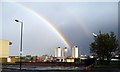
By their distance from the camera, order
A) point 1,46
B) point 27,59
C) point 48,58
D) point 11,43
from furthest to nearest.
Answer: point 27,59 < point 48,58 < point 1,46 < point 11,43

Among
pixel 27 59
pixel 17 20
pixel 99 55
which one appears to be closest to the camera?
pixel 17 20

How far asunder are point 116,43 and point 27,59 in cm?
2893

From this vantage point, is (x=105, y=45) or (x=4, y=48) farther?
(x=4, y=48)

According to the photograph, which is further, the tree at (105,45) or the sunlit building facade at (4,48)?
the sunlit building facade at (4,48)

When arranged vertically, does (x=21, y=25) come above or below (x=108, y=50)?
above

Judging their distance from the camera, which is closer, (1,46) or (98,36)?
(98,36)

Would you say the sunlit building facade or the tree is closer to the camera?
the tree

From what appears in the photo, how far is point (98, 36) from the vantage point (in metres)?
61.8

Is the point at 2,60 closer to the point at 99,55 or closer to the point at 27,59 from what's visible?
the point at 27,59

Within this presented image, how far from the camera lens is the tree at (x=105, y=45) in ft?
192

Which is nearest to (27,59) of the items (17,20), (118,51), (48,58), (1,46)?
(48,58)

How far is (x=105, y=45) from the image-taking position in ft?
193

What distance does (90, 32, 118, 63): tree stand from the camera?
58406 mm

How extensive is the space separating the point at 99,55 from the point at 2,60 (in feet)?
78.7
